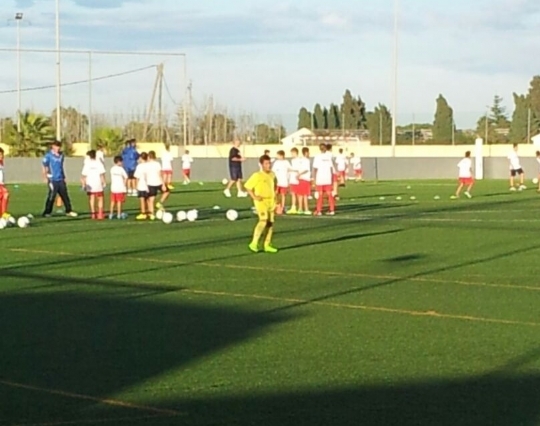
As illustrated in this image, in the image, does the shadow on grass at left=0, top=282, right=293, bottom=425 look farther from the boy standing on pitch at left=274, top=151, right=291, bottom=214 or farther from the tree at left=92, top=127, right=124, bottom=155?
the tree at left=92, top=127, right=124, bottom=155

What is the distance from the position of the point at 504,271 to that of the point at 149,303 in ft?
19.8

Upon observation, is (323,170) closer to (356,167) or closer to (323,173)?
(323,173)

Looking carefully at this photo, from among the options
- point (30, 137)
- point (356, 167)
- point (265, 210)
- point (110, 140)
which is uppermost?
point (30, 137)

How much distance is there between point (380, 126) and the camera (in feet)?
336

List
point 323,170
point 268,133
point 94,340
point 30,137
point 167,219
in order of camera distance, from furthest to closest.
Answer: point 268,133 → point 30,137 → point 323,170 → point 167,219 → point 94,340

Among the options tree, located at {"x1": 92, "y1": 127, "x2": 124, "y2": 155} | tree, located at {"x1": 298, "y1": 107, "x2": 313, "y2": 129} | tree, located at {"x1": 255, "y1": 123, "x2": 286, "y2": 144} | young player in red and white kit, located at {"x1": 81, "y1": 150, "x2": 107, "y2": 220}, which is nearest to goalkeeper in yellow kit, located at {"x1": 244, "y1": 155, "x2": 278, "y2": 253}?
young player in red and white kit, located at {"x1": 81, "y1": 150, "x2": 107, "y2": 220}

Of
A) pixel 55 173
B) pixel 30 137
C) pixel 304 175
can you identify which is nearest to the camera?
pixel 55 173

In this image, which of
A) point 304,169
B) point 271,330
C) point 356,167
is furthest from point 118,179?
point 356,167

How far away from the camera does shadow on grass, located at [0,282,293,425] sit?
31.5ft

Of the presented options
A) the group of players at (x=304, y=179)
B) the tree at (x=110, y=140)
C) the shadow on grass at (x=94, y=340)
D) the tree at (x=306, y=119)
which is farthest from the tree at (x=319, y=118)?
the shadow on grass at (x=94, y=340)

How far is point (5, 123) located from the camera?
82.2 m

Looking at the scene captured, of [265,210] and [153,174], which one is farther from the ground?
[153,174]

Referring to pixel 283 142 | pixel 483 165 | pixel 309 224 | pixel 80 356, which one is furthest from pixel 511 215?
pixel 283 142

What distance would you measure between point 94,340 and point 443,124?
96.2 m
